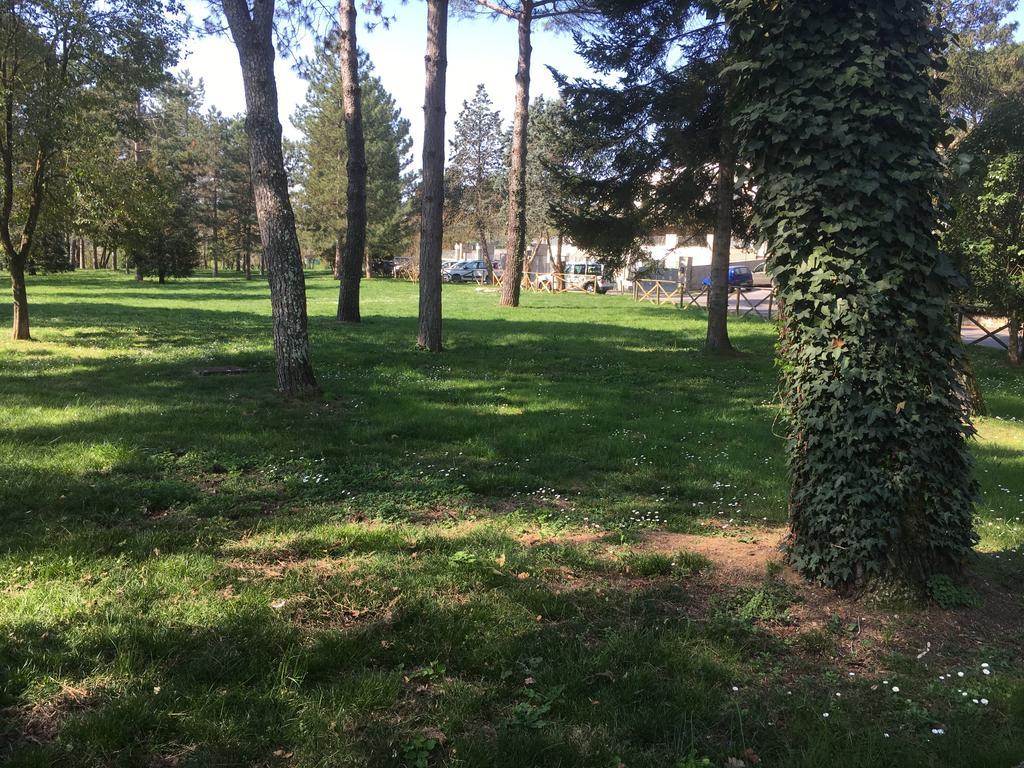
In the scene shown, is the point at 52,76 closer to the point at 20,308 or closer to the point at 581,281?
the point at 20,308

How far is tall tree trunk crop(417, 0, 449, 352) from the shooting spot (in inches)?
482

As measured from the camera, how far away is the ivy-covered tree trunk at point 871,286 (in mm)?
3445

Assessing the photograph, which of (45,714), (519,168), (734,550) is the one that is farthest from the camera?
(519,168)

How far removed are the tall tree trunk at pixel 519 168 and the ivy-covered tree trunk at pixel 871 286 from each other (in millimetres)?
21007

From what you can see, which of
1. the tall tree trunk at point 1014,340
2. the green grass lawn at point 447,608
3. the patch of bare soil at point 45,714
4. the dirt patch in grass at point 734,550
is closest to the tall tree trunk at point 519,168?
the tall tree trunk at point 1014,340

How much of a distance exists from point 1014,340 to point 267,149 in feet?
47.5

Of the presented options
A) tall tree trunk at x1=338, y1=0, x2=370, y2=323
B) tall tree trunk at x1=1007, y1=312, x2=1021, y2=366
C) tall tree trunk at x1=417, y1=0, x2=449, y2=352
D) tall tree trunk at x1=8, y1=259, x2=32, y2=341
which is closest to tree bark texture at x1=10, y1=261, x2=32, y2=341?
tall tree trunk at x1=8, y1=259, x2=32, y2=341

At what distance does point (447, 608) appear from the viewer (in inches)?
136

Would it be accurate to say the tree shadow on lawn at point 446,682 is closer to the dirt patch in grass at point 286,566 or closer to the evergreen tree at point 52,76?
the dirt patch in grass at point 286,566

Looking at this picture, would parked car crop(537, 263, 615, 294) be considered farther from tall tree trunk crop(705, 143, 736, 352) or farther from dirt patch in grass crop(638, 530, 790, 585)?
dirt patch in grass crop(638, 530, 790, 585)

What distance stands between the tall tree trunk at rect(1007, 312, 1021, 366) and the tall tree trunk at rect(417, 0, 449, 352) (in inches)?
444

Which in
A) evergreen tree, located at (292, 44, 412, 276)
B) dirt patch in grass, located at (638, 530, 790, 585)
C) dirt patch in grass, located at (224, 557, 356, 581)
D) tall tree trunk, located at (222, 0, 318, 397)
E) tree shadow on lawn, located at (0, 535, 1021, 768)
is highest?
evergreen tree, located at (292, 44, 412, 276)

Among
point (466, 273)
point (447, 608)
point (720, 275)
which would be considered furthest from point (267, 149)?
point (466, 273)

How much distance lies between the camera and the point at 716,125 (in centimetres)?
1227
